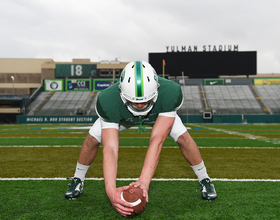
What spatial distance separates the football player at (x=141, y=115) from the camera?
8.05ft

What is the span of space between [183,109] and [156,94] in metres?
31.9

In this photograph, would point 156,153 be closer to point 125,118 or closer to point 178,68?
point 125,118

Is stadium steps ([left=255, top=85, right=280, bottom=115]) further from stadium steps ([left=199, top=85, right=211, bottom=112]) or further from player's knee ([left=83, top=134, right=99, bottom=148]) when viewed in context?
player's knee ([left=83, top=134, right=99, bottom=148])

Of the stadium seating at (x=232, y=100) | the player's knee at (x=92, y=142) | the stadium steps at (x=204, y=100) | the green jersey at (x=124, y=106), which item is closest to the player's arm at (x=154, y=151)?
the green jersey at (x=124, y=106)

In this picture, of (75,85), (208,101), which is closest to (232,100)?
(208,101)

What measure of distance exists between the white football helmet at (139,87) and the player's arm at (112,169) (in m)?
0.33

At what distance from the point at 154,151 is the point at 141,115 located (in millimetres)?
455

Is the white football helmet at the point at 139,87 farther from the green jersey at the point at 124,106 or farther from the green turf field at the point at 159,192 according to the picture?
the green turf field at the point at 159,192

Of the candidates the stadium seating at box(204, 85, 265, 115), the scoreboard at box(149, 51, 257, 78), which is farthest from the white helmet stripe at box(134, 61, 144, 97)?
the scoreboard at box(149, 51, 257, 78)

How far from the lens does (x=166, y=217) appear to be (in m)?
2.48

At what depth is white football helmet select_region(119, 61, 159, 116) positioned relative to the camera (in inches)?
101

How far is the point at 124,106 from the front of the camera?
2807 millimetres

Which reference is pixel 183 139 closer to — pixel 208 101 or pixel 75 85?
pixel 208 101

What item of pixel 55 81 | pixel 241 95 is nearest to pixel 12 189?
pixel 241 95
